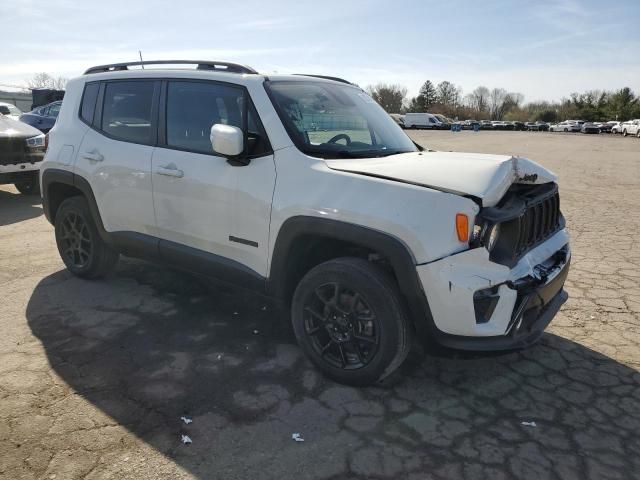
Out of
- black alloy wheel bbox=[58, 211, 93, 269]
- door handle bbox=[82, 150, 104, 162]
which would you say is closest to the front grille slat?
door handle bbox=[82, 150, 104, 162]

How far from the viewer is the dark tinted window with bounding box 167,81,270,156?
3.30m

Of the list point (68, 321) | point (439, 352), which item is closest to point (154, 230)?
point (68, 321)

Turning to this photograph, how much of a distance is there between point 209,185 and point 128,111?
4.17 feet

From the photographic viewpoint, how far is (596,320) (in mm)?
4117

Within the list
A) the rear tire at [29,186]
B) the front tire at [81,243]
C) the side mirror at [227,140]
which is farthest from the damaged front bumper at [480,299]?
the rear tire at [29,186]

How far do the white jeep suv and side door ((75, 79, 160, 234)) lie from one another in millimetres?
14

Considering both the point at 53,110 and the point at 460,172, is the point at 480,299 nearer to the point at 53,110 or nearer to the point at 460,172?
the point at 460,172

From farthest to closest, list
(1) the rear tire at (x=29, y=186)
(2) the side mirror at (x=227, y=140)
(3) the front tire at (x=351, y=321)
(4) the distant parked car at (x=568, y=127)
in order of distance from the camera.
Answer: (4) the distant parked car at (x=568, y=127), (1) the rear tire at (x=29, y=186), (2) the side mirror at (x=227, y=140), (3) the front tire at (x=351, y=321)

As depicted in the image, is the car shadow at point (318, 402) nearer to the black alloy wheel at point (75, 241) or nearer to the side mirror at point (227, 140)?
the black alloy wheel at point (75, 241)

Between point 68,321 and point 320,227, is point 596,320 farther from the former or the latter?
point 68,321

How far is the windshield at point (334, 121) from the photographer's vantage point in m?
3.26

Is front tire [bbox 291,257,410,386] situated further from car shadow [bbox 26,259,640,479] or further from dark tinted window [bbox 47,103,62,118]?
dark tinted window [bbox 47,103,62,118]

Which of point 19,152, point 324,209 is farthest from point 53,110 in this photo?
point 324,209

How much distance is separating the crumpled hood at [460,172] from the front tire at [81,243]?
8.67ft
